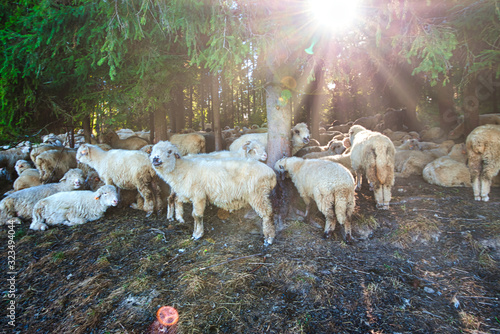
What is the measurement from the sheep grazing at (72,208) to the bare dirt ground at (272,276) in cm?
40

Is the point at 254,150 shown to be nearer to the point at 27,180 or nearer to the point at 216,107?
the point at 216,107

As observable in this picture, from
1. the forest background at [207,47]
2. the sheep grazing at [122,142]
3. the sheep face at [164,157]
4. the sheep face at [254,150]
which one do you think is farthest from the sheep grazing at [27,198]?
the sheep face at [254,150]

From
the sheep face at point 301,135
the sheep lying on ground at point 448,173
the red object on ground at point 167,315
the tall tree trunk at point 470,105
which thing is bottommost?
the red object on ground at point 167,315

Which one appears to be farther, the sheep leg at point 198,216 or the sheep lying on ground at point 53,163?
the sheep lying on ground at point 53,163

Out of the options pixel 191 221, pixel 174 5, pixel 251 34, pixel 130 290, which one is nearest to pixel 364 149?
pixel 251 34

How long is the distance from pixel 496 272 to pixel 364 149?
3969 mm

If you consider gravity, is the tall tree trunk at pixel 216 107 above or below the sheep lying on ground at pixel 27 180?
above

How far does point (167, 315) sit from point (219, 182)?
9.05 feet

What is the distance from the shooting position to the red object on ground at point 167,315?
3354 mm

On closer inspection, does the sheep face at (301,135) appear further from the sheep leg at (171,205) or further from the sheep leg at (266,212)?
the sheep leg at (171,205)

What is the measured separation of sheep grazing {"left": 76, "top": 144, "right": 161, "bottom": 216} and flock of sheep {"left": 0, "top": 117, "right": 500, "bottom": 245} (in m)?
0.03

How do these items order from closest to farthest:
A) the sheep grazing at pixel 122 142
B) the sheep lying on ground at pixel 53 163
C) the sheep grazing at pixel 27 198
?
the sheep grazing at pixel 27 198 → the sheep lying on ground at pixel 53 163 → the sheep grazing at pixel 122 142

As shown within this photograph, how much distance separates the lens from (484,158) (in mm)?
6652

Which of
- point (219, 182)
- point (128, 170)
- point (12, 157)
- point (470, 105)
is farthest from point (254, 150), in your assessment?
point (12, 157)
